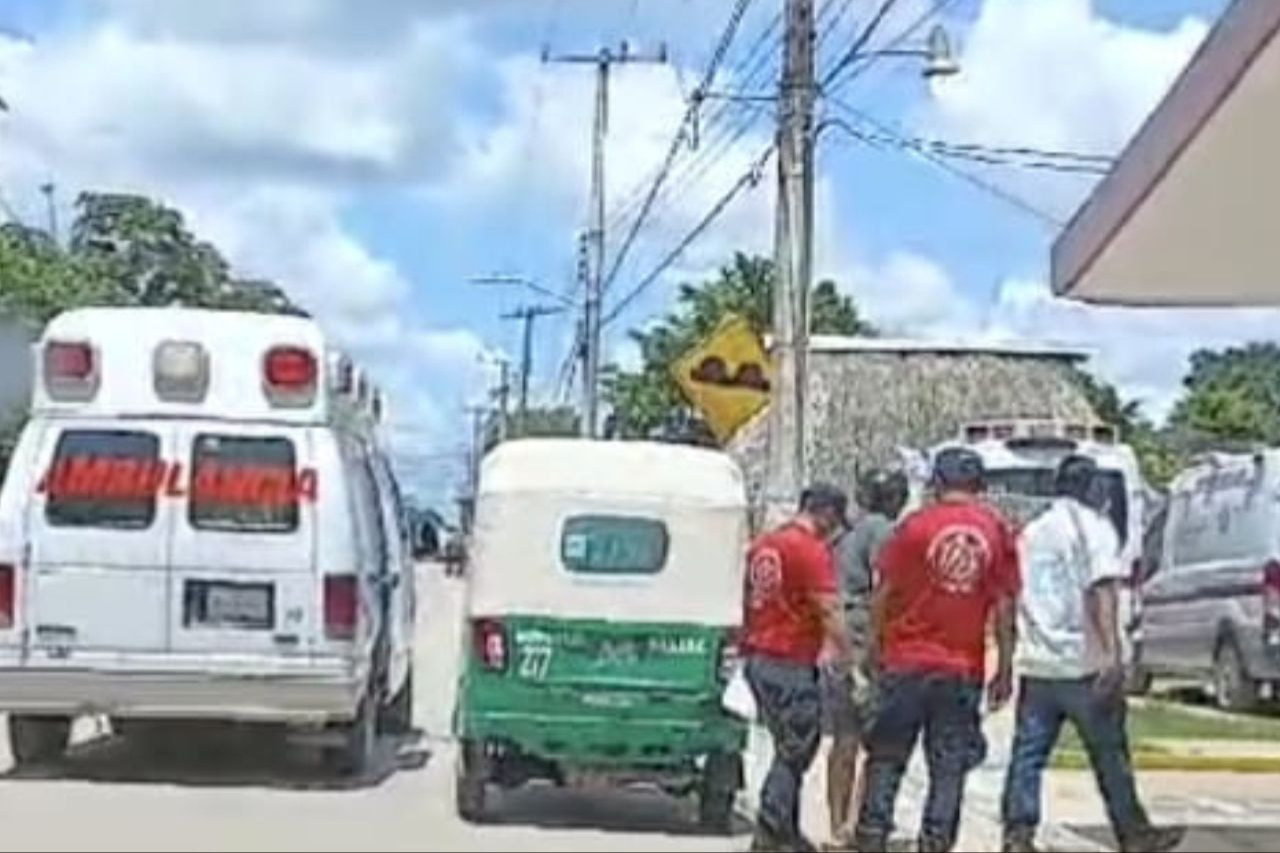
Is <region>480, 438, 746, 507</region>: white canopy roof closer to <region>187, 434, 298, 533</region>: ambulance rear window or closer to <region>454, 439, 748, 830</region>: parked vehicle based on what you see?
<region>454, 439, 748, 830</region>: parked vehicle

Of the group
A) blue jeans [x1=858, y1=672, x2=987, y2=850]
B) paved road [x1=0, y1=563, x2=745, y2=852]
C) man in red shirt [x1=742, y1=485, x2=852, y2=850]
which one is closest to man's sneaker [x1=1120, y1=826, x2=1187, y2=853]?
blue jeans [x1=858, y1=672, x2=987, y2=850]

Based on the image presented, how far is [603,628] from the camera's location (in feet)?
55.9

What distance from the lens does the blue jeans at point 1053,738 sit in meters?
14.1

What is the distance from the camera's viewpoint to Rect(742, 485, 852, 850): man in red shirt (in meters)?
14.9

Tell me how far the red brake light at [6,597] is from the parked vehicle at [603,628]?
3.07m

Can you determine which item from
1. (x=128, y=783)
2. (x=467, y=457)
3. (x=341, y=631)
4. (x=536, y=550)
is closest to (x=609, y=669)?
(x=536, y=550)

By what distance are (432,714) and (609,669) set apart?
1087cm

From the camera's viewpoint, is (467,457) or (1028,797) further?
(467,457)

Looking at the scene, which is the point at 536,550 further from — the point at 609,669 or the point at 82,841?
the point at 82,841

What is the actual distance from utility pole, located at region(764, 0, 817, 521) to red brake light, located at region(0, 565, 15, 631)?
8.09 meters

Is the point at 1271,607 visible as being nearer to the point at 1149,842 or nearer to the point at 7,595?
the point at 7,595

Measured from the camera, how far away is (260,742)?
72.5 ft

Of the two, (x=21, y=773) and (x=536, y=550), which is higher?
(x=536, y=550)

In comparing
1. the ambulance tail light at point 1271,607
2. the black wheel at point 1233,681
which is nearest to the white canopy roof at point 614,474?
the ambulance tail light at point 1271,607
